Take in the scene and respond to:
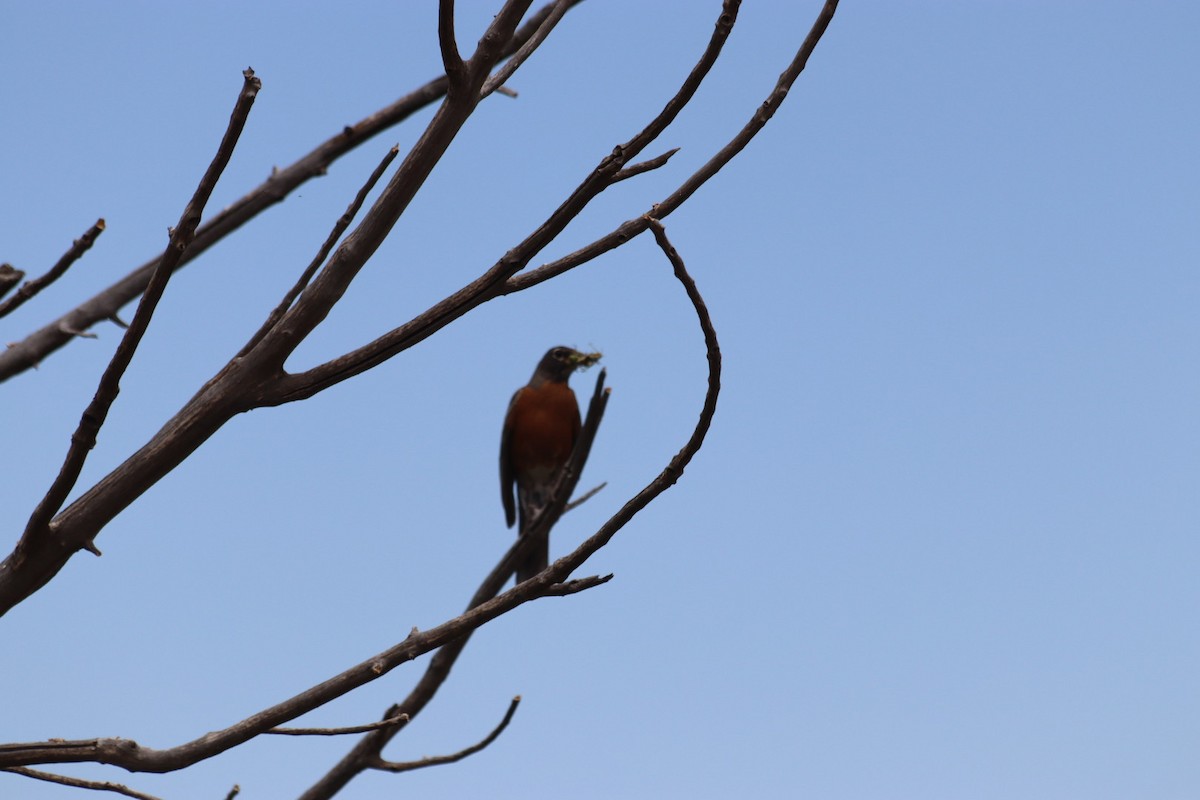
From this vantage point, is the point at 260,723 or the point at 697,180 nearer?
the point at 260,723

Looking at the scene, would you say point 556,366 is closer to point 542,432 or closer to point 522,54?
point 542,432

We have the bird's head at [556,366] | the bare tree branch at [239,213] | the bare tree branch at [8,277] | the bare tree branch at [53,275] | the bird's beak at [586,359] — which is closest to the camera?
Result: the bare tree branch at [53,275]

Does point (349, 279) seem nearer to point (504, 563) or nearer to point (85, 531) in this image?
point (85, 531)

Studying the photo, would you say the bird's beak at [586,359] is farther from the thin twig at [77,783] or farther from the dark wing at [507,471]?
the thin twig at [77,783]

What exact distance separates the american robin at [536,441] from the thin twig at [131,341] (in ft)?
24.4

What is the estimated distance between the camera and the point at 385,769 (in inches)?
121

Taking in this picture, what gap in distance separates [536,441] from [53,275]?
688 cm

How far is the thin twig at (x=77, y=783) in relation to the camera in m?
1.61

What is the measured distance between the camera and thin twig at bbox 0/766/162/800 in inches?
63.6

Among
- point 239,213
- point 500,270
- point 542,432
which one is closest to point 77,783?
point 500,270

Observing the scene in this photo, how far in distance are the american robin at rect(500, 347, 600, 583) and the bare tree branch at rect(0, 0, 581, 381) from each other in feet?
19.0

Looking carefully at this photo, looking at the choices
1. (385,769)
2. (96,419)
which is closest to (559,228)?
(96,419)

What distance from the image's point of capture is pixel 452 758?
2.91 m

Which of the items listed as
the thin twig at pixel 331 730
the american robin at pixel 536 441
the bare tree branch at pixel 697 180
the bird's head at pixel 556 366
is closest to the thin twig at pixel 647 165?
the bare tree branch at pixel 697 180
